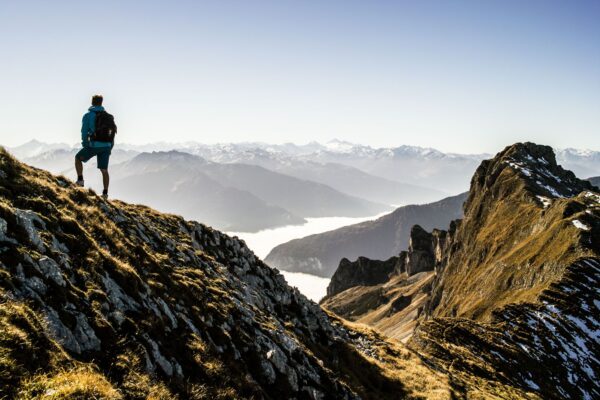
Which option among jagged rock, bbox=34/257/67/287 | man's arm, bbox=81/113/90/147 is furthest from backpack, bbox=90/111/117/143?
jagged rock, bbox=34/257/67/287

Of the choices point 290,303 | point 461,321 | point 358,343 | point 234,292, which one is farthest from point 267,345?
point 461,321

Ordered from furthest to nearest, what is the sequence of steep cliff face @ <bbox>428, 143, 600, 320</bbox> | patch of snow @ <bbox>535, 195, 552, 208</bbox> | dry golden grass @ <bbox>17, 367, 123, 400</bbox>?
patch of snow @ <bbox>535, 195, 552, 208</bbox> → steep cliff face @ <bbox>428, 143, 600, 320</bbox> → dry golden grass @ <bbox>17, 367, 123, 400</bbox>

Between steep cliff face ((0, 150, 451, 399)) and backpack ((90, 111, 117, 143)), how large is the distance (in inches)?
117

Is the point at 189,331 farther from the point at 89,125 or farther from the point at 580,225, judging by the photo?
the point at 580,225

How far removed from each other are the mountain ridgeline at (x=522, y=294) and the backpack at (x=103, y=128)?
32023 millimetres

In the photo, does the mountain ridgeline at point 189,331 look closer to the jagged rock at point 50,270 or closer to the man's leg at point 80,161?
the jagged rock at point 50,270

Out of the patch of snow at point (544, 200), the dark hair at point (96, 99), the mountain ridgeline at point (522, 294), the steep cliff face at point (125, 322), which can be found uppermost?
the dark hair at point (96, 99)

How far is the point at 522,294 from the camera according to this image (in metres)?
75.4

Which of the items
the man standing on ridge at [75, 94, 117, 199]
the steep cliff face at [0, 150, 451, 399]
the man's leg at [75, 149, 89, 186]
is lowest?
the steep cliff face at [0, 150, 451, 399]

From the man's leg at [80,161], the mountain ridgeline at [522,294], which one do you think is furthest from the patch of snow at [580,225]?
the man's leg at [80,161]

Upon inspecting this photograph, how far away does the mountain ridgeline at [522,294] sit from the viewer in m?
46.3

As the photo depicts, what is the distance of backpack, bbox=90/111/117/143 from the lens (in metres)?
21.9

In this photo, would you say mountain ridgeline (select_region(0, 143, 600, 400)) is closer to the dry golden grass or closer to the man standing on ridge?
the dry golden grass

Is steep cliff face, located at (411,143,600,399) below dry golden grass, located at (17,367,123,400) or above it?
below
